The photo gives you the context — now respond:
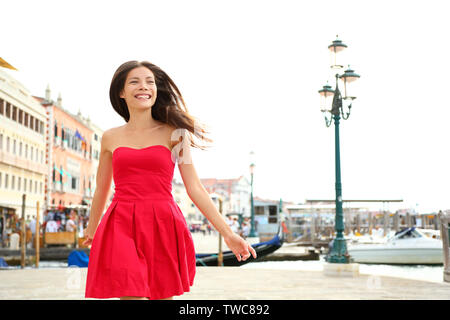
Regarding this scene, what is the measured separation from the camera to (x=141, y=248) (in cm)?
241

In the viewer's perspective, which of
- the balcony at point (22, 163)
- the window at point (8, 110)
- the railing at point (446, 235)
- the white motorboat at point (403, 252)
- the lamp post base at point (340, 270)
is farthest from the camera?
the window at point (8, 110)

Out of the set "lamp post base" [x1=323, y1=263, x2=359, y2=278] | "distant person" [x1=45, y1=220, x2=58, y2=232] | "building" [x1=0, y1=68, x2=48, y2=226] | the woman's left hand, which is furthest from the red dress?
"building" [x1=0, y1=68, x2=48, y2=226]

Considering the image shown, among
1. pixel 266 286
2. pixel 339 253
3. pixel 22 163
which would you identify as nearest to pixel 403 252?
pixel 339 253

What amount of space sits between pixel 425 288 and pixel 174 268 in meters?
7.70

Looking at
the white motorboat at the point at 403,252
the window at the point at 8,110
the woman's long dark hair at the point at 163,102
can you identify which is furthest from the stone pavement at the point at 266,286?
the window at the point at 8,110

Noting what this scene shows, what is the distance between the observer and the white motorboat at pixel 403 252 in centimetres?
2277

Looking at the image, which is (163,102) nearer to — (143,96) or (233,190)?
(143,96)

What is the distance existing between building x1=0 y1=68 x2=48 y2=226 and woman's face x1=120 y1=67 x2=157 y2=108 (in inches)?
1166

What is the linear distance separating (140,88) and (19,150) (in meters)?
35.7

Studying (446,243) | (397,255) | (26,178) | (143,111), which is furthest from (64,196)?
(143,111)

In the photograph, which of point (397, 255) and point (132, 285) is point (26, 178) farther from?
point (132, 285)

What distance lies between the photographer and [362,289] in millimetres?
8992

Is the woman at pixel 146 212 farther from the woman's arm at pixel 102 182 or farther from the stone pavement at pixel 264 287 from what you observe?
the stone pavement at pixel 264 287

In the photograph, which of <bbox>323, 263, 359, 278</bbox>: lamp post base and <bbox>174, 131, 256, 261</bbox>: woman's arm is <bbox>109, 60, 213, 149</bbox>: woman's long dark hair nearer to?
<bbox>174, 131, 256, 261</bbox>: woman's arm
